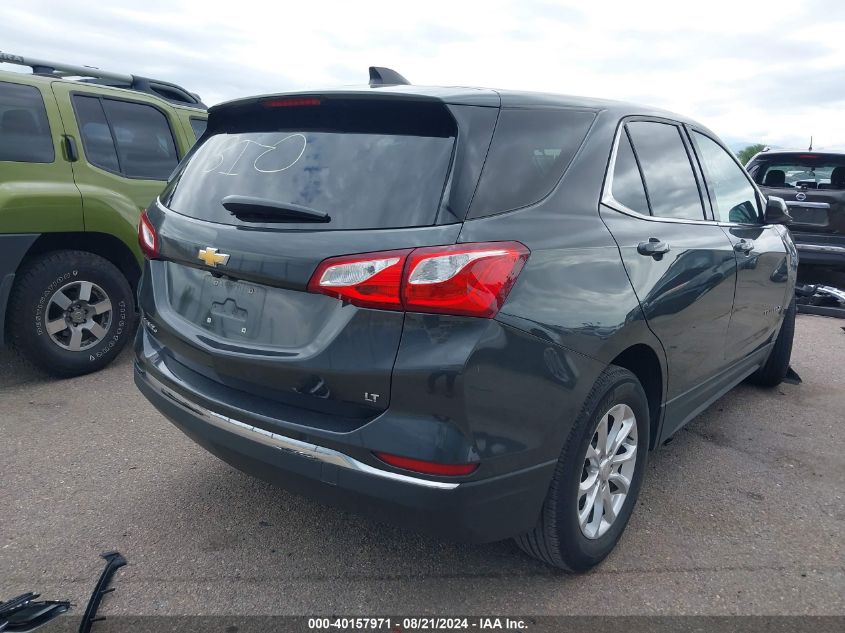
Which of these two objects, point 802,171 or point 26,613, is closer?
point 26,613

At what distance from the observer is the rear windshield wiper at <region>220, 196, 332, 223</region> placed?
2.14 meters

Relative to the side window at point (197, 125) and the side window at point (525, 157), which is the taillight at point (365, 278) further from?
the side window at point (197, 125)

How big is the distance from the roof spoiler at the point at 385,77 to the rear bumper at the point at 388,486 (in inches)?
55.4

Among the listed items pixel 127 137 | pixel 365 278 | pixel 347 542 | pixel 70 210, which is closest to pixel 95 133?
pixel 127 137

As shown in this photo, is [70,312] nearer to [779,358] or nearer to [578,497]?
[578,497]

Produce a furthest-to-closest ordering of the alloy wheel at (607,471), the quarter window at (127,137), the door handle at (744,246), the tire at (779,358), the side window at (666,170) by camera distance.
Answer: the quarter window at (127,137) → the tire at (779,358) → the door handle at (744,246) → the side window at (666,170) → the alloy wheel at (607,471)

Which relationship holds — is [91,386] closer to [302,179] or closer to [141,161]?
[141,161]

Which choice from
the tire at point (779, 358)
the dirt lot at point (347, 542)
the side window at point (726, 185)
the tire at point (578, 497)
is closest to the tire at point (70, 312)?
the dirt lot at point (347, 542)

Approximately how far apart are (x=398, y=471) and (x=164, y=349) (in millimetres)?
1182

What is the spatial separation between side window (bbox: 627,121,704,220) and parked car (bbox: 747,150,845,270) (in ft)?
15.0

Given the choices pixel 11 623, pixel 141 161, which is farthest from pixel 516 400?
pixel 141 161

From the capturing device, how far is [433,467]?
1.94 meters

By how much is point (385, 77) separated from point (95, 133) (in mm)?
2871

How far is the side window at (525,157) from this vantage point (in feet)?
6.86
